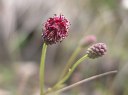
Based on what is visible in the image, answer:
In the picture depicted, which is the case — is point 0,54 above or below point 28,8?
below

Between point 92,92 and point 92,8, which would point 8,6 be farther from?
point 92,92

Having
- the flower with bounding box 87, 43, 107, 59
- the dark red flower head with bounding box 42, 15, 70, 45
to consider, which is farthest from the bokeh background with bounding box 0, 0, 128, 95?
the dark red flower head with bounding box 42, 15, 70, 45

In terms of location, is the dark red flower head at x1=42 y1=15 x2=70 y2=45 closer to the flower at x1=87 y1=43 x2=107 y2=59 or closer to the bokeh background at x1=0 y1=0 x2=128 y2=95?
the flower at x1=87 y1=43 x2=107 y2=59

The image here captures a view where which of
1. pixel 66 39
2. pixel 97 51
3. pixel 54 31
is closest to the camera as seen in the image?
pixel 54 31

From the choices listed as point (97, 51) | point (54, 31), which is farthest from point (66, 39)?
point (54, 31)

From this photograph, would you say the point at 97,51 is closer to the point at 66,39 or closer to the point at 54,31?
the point at 54,31

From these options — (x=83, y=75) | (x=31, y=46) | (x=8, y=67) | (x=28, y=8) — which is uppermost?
(x=28, y=8)

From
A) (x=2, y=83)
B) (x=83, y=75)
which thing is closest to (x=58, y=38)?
(x=2, y=83)
